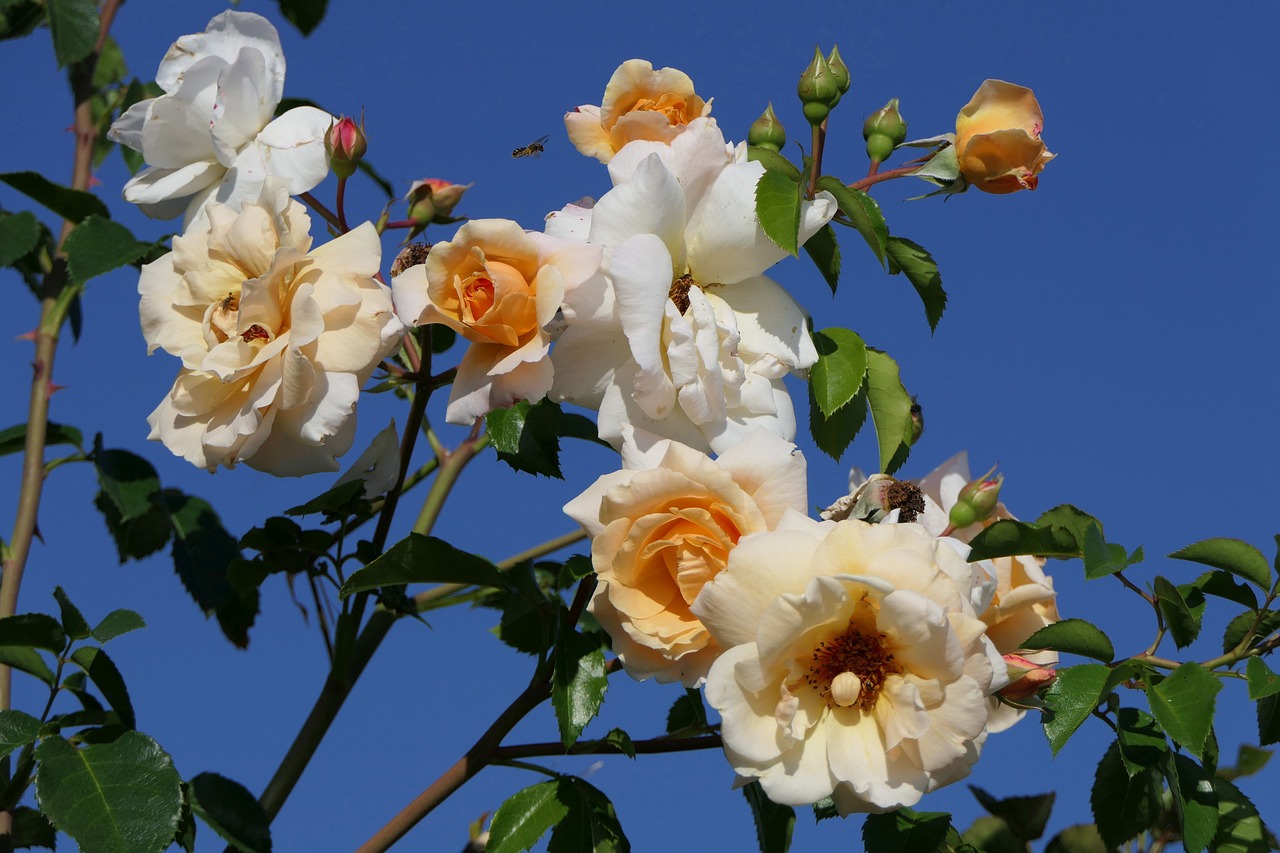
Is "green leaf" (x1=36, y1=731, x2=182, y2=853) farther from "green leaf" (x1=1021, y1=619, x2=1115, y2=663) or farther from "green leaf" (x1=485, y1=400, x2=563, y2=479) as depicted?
"green leaf" (x1=1021, y1=619, x2=1115, y2=663)

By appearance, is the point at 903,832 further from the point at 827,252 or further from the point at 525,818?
the point at 827,252

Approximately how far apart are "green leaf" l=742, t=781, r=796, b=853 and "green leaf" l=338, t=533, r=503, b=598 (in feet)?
1.72

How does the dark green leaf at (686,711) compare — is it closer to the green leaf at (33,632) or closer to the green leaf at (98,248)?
the green leaf at (33,632)

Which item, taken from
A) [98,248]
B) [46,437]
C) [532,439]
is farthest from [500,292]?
[46,437]

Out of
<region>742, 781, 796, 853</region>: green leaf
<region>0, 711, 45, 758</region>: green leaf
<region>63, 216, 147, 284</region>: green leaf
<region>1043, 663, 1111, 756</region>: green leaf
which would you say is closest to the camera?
<region>1043, 663, 1111, 756</region>: green leaf

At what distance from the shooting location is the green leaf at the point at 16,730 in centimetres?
161

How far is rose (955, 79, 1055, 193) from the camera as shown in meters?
1.60

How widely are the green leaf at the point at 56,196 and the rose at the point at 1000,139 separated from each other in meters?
1.46

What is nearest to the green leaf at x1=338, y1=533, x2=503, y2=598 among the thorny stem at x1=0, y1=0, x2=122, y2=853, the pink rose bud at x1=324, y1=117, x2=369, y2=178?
the pink rose bud at x1=324, y1=117, x2=369, y2=178

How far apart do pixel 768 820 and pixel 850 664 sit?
1.90 feet

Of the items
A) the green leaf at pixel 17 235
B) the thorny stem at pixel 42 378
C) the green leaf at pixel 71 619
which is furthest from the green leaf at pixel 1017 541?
the green leaf at pixel 17 235

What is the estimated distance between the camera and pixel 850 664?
135 centimetres

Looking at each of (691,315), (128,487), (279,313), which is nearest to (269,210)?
(279,313)

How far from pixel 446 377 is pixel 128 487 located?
1009 millimetres
